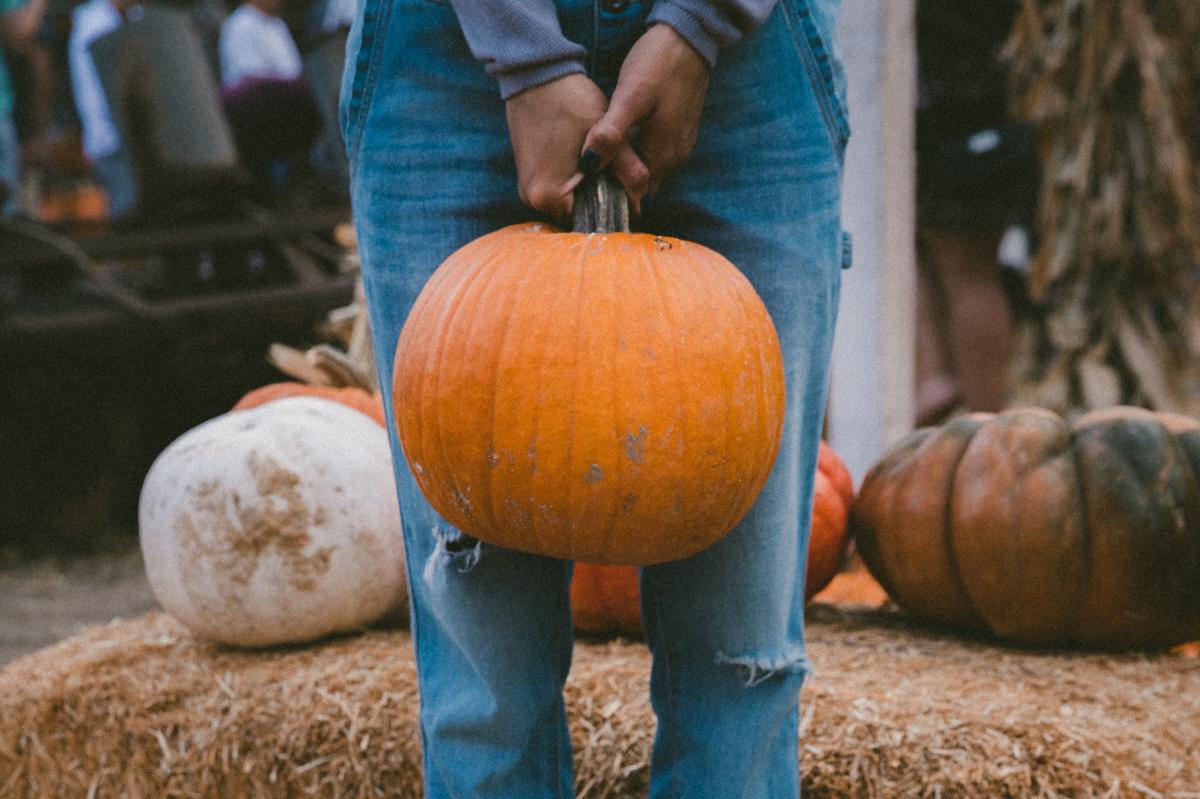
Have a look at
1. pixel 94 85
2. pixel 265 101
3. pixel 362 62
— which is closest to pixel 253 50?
pixel 265 101

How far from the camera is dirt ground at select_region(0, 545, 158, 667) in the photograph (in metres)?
3.33

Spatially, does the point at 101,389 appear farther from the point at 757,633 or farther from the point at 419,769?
the point at 757,633

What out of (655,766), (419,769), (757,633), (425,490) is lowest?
(419,769)

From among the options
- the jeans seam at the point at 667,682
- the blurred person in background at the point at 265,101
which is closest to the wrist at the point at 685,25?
the jeans seam at the point at 667,682

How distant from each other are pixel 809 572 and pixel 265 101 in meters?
3.56

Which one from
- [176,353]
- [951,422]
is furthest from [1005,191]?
[176,353]

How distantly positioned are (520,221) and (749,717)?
1.79 ft

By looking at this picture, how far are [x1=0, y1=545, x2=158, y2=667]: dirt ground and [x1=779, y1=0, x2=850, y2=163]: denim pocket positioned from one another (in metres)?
2.83

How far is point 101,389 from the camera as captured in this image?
171 inches

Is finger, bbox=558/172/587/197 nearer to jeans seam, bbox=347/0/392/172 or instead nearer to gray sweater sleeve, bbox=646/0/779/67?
gray sweater sleeve, bbox=646/0/779/67


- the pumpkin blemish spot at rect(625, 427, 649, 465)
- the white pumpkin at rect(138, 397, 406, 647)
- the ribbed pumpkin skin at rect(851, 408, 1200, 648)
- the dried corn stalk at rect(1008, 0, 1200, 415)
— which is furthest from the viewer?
the dried corn stalk at rect(1008, 0, 1200, 415)

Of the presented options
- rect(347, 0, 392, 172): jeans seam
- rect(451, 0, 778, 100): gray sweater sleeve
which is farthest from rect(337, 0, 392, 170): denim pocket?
rect(451, 0, 778, 100): gray sweater sleeve

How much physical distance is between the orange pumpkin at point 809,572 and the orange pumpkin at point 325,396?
70 cm

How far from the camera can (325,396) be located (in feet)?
8.34
